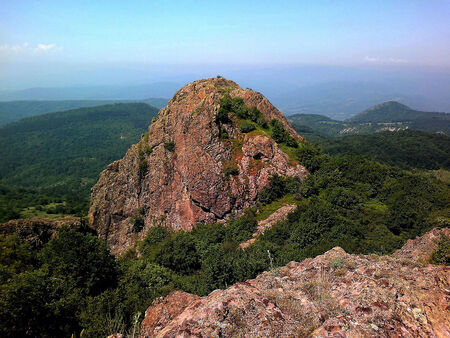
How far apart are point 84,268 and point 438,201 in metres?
36.6

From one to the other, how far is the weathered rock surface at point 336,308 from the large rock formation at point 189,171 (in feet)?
63.1

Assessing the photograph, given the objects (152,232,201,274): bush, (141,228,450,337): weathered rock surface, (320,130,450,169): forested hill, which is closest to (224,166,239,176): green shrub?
(152,232,201,274): bush

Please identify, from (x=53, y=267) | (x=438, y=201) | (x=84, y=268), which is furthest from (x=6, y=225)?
(x=438, y=201)

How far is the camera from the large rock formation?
2897 centimetres

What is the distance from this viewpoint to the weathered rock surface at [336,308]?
6559 millimetres

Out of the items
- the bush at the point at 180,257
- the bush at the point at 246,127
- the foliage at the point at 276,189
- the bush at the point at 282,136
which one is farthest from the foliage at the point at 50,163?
the bush at the point at 282,136

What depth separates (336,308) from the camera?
763cm

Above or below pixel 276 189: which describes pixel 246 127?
above

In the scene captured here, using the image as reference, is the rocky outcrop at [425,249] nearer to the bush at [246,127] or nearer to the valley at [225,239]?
the valley at [225,239]

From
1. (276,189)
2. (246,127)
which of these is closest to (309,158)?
(276,189)

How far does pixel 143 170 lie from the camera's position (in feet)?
114

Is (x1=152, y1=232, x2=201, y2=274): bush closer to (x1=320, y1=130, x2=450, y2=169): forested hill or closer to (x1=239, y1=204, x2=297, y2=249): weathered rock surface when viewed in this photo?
(x1=239, y1=204, x2=297, y2=249): weathered rock surface

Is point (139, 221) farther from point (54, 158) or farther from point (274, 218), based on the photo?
point (54, 158)

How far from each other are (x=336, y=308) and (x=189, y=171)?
24203mm
